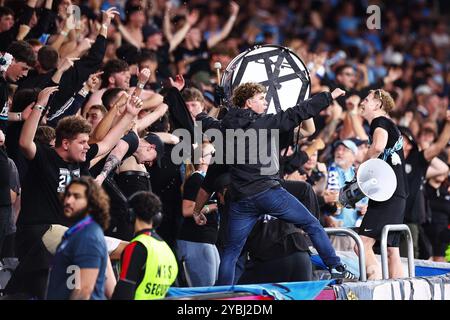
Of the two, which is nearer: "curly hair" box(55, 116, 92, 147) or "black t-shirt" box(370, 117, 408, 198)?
"curly hair" box(55, 116, 92, 147)

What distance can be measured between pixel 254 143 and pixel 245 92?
43 centimetres

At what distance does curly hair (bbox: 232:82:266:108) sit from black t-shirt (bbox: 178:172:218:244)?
1204 mm

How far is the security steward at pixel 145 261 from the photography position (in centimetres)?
617

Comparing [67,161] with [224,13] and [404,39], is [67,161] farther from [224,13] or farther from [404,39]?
[404,39]

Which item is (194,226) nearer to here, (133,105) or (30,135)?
(133,105)

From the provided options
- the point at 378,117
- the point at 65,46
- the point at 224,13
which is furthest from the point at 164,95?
the point at 224,13

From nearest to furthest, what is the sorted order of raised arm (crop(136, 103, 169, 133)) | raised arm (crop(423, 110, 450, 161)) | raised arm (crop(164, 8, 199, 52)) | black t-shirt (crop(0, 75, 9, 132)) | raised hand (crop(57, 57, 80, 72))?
black t-shirt (crop(0, 75, 9, 132)), raised arm (crop(136, 103, 169, 133)), raised hand (crop(57, 57, 80, 72)), raised arm (crop(423, 110, 450, 161)), raised arm (crop(164, 8, 199, 52))

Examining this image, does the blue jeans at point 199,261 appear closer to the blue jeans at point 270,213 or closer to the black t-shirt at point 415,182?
the blue jeans at point 270,213

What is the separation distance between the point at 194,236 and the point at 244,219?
1198 mm

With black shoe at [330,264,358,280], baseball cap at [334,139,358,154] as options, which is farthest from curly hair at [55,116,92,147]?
baseball cap at [334,139,358,154]

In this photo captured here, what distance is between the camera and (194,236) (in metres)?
8.75

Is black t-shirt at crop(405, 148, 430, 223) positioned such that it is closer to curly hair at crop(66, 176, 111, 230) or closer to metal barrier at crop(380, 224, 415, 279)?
metal barrier at crop(380, 224, 415, 279)

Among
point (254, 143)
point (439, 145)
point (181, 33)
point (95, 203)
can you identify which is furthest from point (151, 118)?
point (181, 33)

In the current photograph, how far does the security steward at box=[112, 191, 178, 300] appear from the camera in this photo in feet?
20.2
